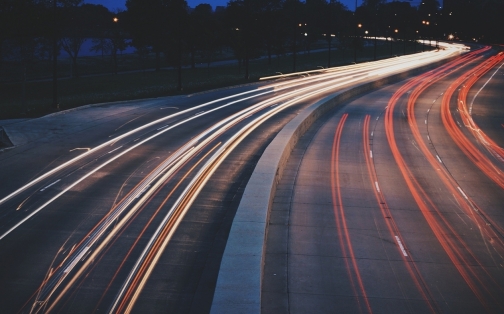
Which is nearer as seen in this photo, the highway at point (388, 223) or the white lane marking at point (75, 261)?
the highway at point (388, 223)

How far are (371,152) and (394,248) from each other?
41.7 ft

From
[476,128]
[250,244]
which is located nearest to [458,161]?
[476,128]

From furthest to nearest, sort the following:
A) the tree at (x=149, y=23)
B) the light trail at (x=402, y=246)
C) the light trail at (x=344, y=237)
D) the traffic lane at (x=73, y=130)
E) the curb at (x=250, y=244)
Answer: the tree at (x=149, y=23) → the traffic lane at (x=73, y=130) → the light trail at (x=344, y=237) → the light trail at (x=402, y=246) → the curb at (x=250, y=244)

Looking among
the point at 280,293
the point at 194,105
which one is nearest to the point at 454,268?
the point at 280,293

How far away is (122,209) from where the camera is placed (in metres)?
15.2

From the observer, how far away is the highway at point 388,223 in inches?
426

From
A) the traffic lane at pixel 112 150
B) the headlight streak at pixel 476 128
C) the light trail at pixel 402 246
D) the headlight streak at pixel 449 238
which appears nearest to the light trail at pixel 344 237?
the light trail at pixel 402 246

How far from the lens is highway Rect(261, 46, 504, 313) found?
426 inches

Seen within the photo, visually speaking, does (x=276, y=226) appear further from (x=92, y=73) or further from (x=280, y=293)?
(x=92, y=73)

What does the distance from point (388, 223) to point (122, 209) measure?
685cm

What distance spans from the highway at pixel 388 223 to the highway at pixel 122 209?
0.60m

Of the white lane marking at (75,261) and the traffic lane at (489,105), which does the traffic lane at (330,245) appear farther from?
the traffic lane at (489,105)

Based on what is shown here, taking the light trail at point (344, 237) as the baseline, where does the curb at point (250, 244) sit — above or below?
above

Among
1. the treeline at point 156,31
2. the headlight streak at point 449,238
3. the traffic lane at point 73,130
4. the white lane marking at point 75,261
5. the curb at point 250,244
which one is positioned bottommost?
the headlight streak at point 449,238
